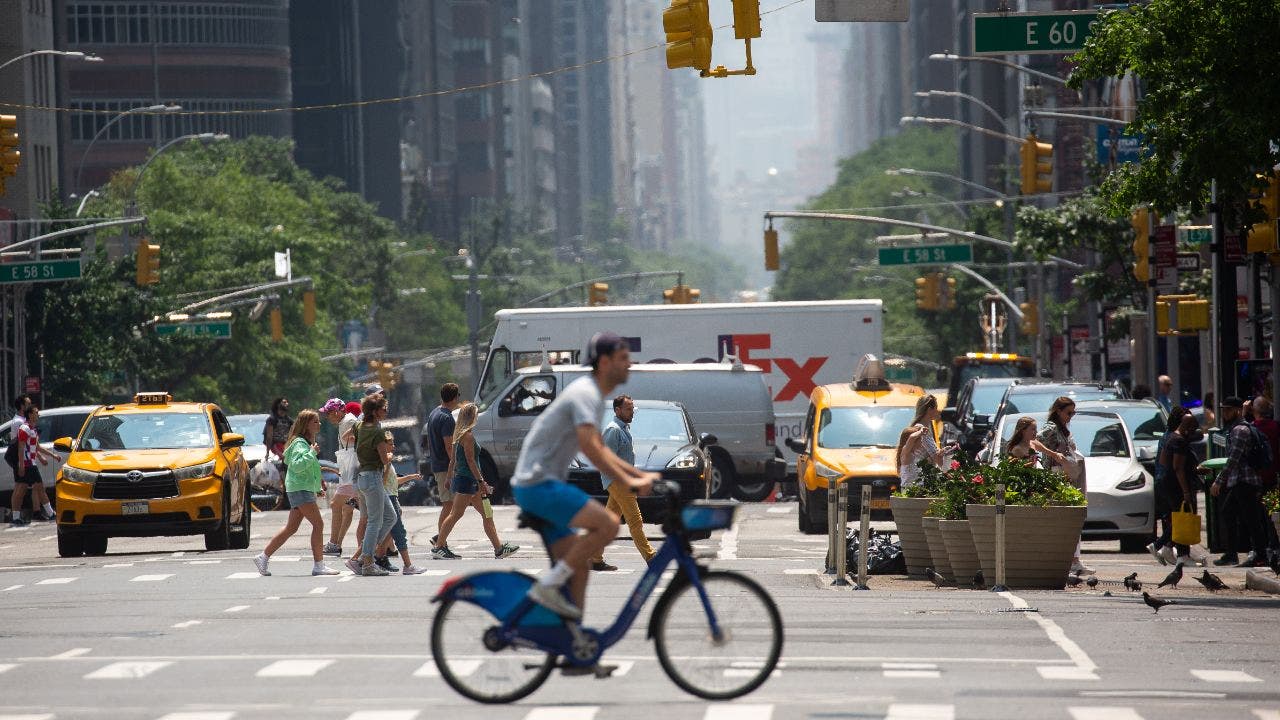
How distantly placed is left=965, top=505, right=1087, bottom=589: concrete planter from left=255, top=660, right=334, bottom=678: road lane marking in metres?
7.36

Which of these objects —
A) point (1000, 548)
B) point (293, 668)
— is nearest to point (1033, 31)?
point (1000, 548)

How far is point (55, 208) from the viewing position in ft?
201

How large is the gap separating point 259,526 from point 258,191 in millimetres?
49892

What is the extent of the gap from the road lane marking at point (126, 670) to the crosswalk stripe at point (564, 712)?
2.83 metres

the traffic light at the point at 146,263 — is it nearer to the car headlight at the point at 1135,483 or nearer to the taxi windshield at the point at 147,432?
the taxi windshield at the point at 147,432

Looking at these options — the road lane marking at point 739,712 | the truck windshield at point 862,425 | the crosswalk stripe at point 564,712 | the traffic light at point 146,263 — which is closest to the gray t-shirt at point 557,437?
the crosswalk stripe at point 564,712

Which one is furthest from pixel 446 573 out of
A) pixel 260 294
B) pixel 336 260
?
pixel 336 260

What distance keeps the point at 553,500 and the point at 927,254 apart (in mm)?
41207

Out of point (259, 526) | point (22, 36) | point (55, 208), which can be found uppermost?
point (22, 36)

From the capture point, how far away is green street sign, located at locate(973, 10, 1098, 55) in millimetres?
24516

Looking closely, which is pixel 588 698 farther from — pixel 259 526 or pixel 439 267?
pixel 439 267

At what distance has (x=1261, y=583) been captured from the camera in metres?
19.7

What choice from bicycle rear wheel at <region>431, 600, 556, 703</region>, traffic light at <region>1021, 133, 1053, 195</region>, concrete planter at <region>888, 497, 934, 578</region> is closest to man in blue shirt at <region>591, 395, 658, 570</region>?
concrete planter at <region>888, 497, 934, 578</region>

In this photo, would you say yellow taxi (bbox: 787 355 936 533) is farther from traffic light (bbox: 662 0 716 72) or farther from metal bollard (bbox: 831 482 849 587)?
traffic light (bbox: 662 0 716 72)
